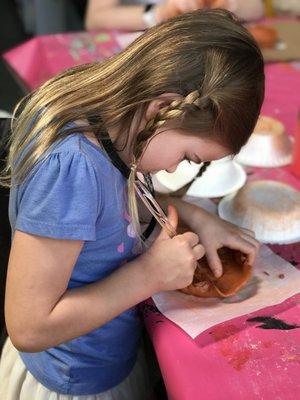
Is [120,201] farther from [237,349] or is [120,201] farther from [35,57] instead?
[35,57]

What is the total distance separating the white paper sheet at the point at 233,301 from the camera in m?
0.79

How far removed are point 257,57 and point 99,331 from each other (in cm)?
49

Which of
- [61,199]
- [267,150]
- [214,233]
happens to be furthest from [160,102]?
[267,150]

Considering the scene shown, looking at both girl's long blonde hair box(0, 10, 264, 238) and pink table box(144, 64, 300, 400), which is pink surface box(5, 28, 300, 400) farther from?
girl's long blonde hair box(0, 10, 264, 238)

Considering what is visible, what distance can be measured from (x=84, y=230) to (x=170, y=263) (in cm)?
17

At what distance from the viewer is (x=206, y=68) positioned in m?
0.69

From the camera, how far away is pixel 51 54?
159 centimetres

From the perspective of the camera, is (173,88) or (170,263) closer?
(173,88)

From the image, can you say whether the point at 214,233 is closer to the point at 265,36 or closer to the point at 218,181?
Answer: the point at 218,181

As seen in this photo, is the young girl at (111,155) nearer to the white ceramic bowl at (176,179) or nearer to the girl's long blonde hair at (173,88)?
the girl's long blonde hair at (173,88)

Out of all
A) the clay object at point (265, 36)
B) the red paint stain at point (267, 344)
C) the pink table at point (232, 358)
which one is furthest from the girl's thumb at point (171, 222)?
the clay object at point (265, 36)

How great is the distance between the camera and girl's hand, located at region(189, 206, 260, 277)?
0.89 metres

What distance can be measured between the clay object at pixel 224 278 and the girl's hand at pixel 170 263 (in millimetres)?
44

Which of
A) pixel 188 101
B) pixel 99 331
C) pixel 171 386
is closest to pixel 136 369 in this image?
pixel 99 331
